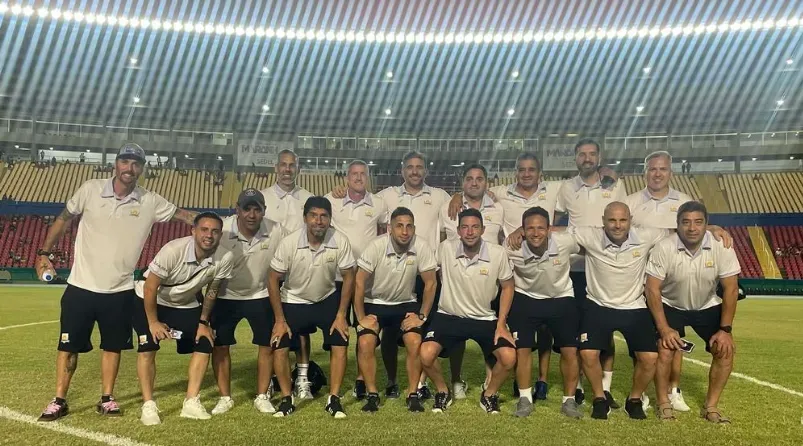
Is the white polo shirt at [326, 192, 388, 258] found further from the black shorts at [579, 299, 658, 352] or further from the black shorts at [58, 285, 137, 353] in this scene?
the black shorts at [579, 299, 658, 352]

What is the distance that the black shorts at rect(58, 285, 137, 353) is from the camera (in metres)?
4.85

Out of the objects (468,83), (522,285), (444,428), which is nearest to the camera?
(444,428)

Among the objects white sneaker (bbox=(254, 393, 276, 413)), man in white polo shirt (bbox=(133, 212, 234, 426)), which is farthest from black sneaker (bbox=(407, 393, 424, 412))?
man in white polo shirt (bbox=(133, 212, 234, 426))

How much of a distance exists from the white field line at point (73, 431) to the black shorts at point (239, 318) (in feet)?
3.85

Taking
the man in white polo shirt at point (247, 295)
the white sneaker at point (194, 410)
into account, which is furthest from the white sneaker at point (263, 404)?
the white sneaker at point (194, 410)

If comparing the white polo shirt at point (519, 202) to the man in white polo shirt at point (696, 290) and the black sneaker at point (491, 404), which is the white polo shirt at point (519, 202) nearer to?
the man in white polo shirt at point (696, 290)

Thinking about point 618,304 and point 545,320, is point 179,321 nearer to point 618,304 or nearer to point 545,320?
point 545,320

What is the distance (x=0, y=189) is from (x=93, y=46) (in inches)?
341

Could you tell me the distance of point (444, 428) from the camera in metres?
4.62

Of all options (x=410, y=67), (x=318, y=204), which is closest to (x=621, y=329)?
(x=318, y=204)

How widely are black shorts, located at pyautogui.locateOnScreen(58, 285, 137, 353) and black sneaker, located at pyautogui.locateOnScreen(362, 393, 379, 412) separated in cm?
210

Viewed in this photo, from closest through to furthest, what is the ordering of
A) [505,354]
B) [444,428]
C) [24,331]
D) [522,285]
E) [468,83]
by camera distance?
[444,428]
[505,354]
[522,285]
[24,331]
[468,83]

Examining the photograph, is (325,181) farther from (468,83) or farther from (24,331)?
(24,331)

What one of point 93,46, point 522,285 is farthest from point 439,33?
point 522,285
